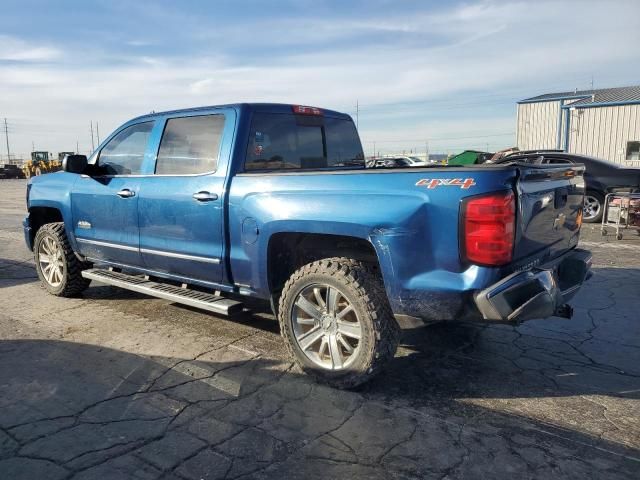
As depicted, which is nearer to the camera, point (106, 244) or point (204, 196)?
A: point (204, 196)

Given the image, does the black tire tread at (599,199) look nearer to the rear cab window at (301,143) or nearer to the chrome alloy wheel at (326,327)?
the rear cab window at (301,143)

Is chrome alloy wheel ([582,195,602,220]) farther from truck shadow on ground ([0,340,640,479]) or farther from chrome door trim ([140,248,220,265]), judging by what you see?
chrome door trim ([140,248,220,265])

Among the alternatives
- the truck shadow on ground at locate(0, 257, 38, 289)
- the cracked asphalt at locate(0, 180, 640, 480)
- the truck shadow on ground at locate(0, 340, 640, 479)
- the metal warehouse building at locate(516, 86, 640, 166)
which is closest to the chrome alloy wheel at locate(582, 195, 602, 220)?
the cracked asphalt at locate(0, 180, 640, 480)

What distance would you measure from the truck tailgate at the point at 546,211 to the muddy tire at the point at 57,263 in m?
4.83

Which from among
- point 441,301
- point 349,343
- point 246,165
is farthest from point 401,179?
point 246,165

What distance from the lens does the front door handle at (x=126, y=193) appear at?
16.1 feet

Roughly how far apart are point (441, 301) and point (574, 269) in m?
1.37

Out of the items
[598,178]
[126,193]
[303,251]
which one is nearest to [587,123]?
[598,178]

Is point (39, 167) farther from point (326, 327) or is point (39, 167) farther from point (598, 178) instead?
point (326, 327)

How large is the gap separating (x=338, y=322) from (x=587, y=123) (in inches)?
1041

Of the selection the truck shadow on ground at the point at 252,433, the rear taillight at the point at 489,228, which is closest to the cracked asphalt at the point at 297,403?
the truck shadow on ground at the point at 252,433

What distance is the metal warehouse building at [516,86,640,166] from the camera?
24.5m

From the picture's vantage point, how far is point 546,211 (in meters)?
3.52

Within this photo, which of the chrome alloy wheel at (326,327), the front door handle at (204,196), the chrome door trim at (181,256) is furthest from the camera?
the chrome door trim at (181,256)
